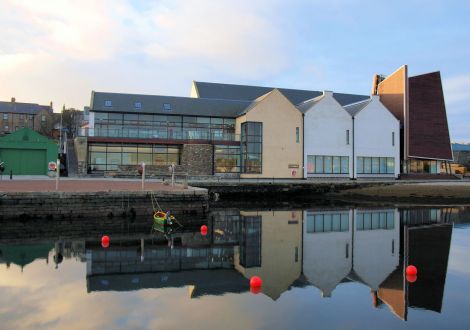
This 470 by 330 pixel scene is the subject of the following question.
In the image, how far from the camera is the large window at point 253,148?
45.3 metres

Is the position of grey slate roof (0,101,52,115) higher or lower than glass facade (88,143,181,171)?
higher

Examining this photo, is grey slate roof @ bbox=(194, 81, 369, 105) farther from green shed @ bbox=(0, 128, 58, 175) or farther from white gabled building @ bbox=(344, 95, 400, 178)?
green shed @ bbox=(0, 128, 58, 175)

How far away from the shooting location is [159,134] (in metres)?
45.0

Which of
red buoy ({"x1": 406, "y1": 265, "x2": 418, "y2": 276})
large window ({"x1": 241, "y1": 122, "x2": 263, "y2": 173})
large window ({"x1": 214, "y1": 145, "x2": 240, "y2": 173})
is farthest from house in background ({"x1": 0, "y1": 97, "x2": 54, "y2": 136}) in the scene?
red buoy ({"x1": 406, "y1": 265, "x2": 418, "y2": 276})

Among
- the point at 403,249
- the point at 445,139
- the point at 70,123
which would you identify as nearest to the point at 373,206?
the point at 403,249

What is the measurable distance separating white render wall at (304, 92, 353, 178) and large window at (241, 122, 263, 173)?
5.11 meters

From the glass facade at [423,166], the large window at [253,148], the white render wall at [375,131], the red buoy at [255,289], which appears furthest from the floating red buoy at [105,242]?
the glass facade at [423,166]

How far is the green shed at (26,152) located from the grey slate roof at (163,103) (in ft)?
22.5

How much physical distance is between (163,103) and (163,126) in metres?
2.84

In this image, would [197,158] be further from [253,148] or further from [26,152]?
[26,152]

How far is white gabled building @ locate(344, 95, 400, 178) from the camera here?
48.5m

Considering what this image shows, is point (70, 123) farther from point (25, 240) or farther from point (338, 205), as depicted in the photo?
point (25, 240)

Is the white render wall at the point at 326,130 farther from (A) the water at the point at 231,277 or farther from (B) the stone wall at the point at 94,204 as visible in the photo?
(A) the water at the point at 231,277

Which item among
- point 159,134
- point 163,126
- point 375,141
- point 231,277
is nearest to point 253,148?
point 159,134
